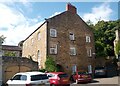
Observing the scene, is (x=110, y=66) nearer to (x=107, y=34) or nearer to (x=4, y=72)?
(x=107, y=34)

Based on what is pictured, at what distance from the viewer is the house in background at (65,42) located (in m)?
35.1

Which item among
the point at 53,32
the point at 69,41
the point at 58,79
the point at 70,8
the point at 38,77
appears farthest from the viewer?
the point at 70,8

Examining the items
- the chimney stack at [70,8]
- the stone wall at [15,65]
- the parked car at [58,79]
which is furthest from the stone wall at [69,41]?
the parked car at [58,79]

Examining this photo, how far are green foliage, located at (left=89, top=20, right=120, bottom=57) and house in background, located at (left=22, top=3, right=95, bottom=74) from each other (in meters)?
6.45

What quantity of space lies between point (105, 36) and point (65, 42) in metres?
19.1

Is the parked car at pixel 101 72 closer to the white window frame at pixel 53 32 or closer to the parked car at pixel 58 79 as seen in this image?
the white window frame at pixel 53 32

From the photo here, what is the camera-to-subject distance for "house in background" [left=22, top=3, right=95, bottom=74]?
35.1 metres

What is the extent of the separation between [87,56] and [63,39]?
19.4 ft

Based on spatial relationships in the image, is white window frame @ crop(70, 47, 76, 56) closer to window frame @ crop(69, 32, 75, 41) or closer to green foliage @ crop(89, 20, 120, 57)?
window frame @ crop(69, 32, 75, 41)

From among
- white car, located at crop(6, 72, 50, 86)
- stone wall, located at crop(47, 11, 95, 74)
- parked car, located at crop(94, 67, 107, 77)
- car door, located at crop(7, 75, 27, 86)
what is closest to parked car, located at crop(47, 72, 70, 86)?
white car, located at crop(6, 72, 50, 86)

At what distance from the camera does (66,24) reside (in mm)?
37531

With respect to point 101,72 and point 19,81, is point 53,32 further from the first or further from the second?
point 19,81

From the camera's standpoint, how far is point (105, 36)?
2099 inches

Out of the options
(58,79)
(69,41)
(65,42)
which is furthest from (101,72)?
(58,79)
